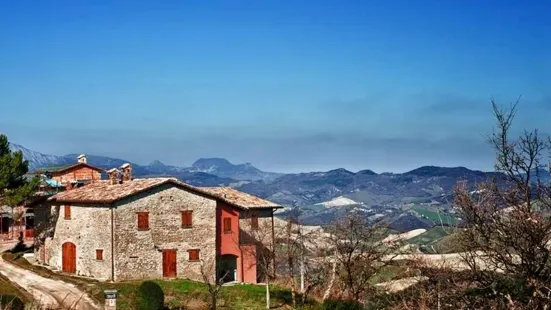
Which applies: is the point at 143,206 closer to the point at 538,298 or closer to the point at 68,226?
the point at 68,226

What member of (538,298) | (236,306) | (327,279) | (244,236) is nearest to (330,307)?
(236,306)

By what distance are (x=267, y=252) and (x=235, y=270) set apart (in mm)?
2876

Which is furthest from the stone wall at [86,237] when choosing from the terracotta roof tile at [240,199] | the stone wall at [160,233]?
the terracotta roof tile at [240,199]

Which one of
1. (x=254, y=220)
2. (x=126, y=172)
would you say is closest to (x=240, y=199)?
(x=254, y=220)

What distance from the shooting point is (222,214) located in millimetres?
50594

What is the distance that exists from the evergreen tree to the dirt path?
16.5ft

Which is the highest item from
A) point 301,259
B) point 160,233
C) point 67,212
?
point 67,212

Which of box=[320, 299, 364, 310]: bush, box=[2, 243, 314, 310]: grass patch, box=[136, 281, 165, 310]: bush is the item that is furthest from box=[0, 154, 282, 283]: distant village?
box=[320, 299, 364, 310]: bush

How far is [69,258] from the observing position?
48656mm

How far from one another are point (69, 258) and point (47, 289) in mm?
7694

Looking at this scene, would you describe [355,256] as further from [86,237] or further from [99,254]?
[86,237]

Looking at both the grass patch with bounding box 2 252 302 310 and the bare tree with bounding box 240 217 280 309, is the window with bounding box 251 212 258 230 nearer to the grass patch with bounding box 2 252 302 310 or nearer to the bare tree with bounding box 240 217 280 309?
the bare tree with bounding box 240 217 280 309

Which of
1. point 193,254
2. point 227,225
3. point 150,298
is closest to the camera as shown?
point 150,298

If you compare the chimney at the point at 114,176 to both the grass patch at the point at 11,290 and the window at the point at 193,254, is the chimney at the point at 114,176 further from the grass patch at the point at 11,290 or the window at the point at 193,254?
the grass patch at the point at 11,290
